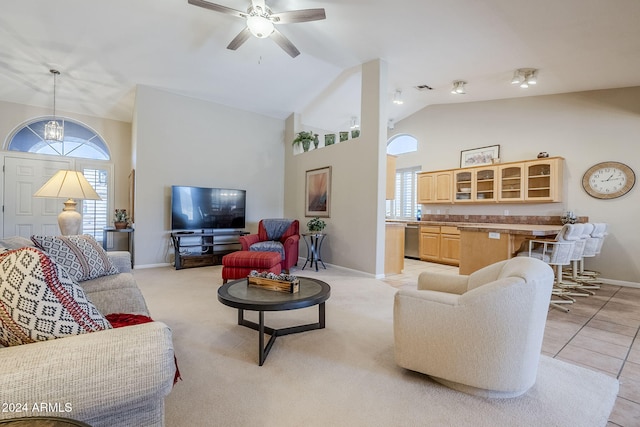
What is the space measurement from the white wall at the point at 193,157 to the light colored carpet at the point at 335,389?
3259mm

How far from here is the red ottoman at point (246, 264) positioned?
3.91 m

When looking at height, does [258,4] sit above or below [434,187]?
above

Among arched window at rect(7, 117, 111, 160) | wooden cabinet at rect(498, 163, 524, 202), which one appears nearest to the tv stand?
arched window at rect(7, 117, 111, 160)

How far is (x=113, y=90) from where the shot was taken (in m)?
5.36

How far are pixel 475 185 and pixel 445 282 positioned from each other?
457 centimetres

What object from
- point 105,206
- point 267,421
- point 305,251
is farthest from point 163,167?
point 267,421

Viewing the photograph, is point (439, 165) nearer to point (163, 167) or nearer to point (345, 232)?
Answer: point (345, 232)

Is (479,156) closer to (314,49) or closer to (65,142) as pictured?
(314,49)

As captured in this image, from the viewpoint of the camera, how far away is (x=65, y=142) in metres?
6.14

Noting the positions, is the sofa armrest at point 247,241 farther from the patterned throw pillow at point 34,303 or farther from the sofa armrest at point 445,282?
the patterned throw pillow at point 34,303

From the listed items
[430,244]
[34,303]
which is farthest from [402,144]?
[34,303]

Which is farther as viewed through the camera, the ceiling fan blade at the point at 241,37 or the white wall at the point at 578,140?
the white wall at the point at 578,140

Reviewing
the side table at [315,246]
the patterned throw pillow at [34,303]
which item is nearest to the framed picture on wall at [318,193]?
the side table at [315,246]

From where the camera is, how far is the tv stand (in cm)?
531
